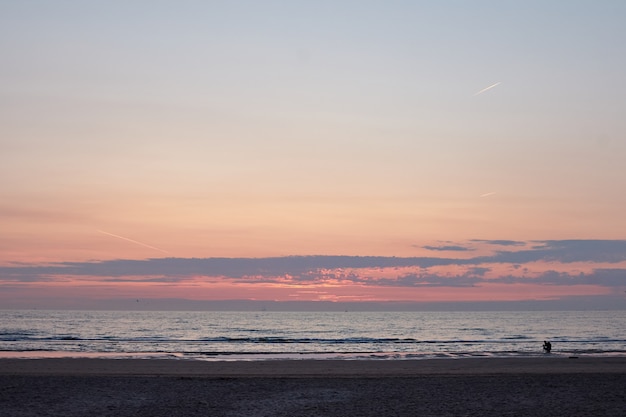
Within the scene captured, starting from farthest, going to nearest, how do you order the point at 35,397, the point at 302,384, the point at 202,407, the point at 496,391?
1. the point at 302,384
2. the point at 496,391
3. the point at 35,397
4. the point at 202,407

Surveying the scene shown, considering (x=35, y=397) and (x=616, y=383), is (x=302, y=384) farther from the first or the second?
(x=616, y=383)

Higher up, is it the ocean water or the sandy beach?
the sandy beach

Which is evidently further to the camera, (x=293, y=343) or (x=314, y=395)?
(x=293, y=343)

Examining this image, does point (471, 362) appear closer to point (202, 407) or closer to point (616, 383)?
point (616, 383)

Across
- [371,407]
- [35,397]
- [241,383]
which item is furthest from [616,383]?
[35,397]

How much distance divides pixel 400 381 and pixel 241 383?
20.2 ft

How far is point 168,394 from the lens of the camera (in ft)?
69.5

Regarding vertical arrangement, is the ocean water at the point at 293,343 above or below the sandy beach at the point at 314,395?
below

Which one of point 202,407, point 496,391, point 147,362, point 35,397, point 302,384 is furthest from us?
point 147,362

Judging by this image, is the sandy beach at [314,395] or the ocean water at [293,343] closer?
the sandy beach at [314,395]

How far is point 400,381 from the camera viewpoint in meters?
25.1

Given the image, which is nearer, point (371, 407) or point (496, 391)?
point (371, 407)

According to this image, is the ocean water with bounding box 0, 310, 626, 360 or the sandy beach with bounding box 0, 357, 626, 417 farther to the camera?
the ocean water with bounding box 0, 310, 626, 360

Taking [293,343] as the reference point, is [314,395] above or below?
above
